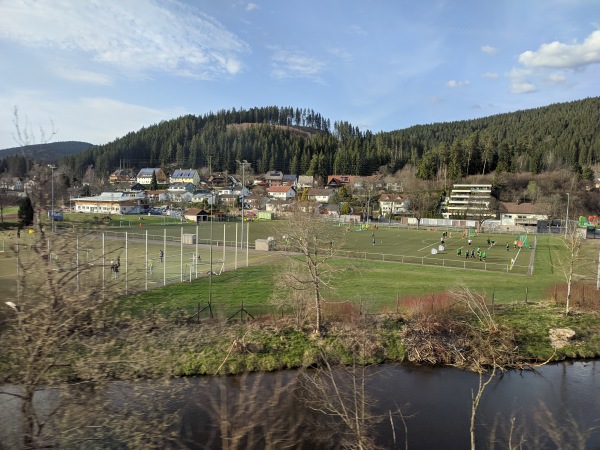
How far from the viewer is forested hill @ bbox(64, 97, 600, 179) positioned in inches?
4429

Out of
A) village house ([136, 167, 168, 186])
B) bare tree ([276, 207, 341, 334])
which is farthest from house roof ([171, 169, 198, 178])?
bare tree ([276, 207, 341, 334])

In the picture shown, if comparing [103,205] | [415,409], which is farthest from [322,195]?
[415,409]

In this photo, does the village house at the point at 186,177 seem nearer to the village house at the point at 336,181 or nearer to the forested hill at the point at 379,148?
the forested hill at the point at 379,148

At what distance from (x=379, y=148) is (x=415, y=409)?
138 metres

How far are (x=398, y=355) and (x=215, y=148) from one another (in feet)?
506

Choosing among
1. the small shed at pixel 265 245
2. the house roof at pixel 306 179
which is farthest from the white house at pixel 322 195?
the small shed at pixel 265 245

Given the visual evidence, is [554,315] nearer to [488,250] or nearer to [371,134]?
[488,250]

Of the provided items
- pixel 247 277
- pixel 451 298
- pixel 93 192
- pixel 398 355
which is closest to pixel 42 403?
pixel 398 355

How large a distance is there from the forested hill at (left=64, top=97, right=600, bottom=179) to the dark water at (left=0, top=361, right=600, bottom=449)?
323ft

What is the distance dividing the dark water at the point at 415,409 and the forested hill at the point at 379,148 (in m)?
98.5

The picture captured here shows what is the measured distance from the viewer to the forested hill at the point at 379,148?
112 metres

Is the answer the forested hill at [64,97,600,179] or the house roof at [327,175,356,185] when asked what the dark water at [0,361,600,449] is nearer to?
the forested hill at [64,97,600,179]

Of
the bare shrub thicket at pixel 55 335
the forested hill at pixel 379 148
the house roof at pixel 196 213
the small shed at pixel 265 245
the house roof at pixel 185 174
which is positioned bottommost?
the small shed at pixel 265 245

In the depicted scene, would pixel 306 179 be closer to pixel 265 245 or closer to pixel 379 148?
pixel 379 148
